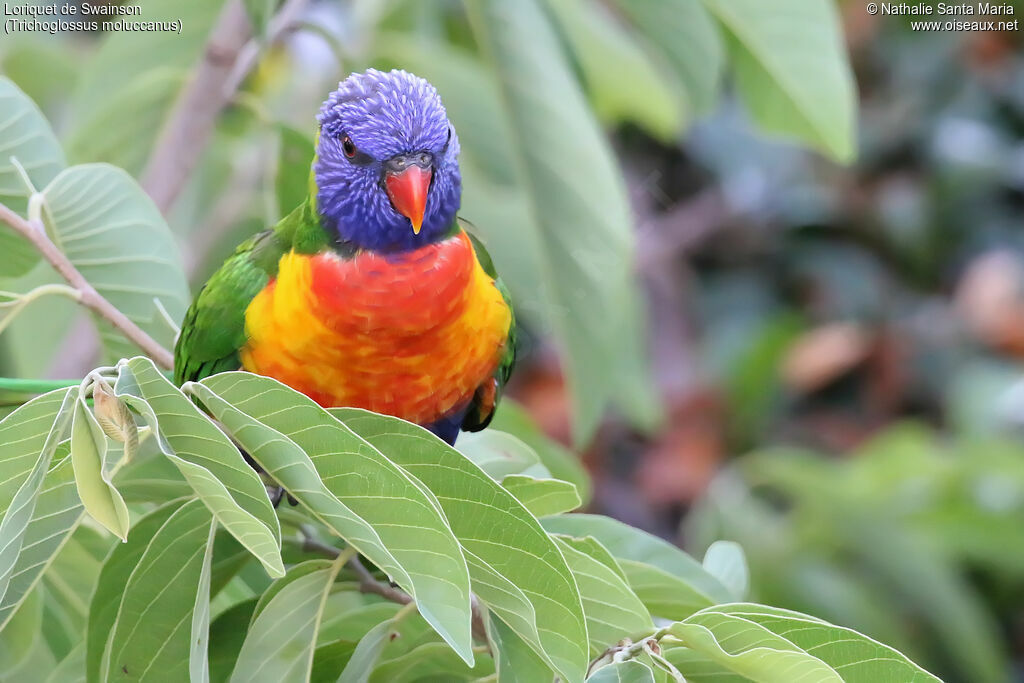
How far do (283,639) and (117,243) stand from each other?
1.36 ft

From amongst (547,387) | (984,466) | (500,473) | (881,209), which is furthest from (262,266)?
(881,209)

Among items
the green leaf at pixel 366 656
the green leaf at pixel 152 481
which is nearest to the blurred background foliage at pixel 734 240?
the green leaf at pixel 152 481

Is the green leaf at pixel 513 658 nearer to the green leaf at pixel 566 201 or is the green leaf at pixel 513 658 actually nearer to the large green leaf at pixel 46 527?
the large green leaf at pixel 46 527

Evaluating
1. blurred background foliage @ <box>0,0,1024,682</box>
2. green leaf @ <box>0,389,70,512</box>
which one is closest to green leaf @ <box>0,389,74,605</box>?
green leaf @ <box>0,389,70,512</box>

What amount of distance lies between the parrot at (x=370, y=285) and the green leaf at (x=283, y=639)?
0.23 metres

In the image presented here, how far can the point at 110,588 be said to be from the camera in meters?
0.83

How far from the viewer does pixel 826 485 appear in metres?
2.50

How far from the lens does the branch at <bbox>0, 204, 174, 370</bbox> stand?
2.94 feet

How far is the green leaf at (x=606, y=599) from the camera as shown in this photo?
31.3 inches

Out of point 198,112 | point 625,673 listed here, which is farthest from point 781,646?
point 198,112

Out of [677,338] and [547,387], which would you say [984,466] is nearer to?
[677,338]

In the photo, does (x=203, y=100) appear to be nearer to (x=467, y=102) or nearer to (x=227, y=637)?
(x=467, y=102)

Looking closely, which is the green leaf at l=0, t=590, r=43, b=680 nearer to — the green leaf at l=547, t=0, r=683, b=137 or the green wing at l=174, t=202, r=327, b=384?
the green wing at l=174, t=202, r=327, b=384

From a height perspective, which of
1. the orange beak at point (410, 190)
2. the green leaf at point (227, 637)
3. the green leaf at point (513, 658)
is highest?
the orange beak at point (410, 190)
